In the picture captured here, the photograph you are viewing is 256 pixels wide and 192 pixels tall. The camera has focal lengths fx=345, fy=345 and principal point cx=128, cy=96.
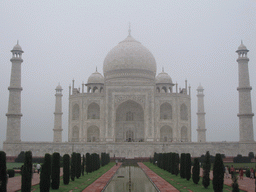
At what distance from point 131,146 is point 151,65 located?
10.8m

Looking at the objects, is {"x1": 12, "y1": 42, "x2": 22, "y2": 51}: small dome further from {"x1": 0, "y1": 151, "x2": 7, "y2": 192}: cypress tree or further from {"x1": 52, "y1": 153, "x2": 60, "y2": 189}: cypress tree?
{"x1": 0, "y1": 151, "x2": 7, "y2": 192}: cypress tree

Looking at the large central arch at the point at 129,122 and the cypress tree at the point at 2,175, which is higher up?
the large central arch at the point at 129,122

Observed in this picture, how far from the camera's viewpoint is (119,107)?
3086 centimetres

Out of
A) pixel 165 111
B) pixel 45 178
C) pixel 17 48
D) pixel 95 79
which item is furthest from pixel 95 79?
pixel 45 178

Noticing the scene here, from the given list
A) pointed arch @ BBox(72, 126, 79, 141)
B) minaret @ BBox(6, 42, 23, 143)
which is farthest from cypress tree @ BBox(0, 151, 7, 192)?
pointed arch @ BBox(72, 126, 79, 141)

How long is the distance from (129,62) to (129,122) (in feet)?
19.3

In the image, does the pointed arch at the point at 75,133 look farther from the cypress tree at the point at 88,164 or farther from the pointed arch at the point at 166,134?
the cypress tree at the point at 88,164

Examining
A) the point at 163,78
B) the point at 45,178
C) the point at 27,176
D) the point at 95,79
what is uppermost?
the point at 163,78

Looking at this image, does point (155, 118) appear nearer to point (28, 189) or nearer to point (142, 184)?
point (142, 184)

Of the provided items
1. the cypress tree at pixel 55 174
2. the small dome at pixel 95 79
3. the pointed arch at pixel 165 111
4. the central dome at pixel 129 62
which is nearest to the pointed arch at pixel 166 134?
the pointed arch at pixel 165 111

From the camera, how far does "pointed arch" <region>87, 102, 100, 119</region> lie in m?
31.1

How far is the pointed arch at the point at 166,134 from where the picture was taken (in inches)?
1179

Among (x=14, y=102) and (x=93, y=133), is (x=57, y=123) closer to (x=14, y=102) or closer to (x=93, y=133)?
(x=93, y=133)

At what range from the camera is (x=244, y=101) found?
85.9 ft
